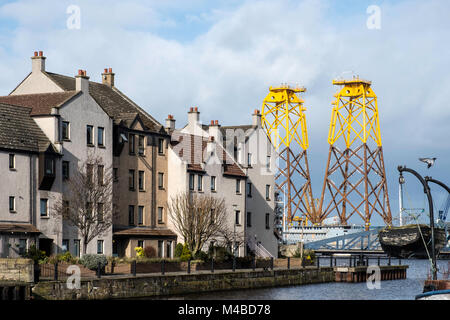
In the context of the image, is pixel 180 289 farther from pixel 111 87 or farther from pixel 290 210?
pixel 290 210

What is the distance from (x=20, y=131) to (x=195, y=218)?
16.4m

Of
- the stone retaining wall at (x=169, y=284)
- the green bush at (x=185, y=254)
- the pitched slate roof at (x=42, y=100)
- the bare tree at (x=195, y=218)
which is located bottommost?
the stone retaining wall at (x=169, y=284)

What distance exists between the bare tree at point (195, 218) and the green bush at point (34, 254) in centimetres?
1513

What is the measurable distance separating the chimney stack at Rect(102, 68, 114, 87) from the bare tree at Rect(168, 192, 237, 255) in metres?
11.8

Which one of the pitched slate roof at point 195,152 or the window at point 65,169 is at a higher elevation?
the pitched slate roof at point 195,152

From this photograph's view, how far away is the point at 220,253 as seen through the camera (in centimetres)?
6969

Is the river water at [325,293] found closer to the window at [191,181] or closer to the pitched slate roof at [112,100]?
the window at [191,181]

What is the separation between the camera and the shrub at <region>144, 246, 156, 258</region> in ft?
227

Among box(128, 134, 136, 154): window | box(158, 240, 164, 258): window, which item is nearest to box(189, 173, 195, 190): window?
box(158, 240, 164, 258): window

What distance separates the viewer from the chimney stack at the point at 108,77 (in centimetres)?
7756

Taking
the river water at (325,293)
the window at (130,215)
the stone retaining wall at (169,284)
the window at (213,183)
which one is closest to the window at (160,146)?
the window at (213,183)

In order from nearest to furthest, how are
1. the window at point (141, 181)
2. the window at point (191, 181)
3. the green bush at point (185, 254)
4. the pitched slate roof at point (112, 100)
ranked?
the green bush at point (185, 254)
the pitched slate roof at point (112, 100)
the window at point (141, 181)
the window at point (191, 181)
